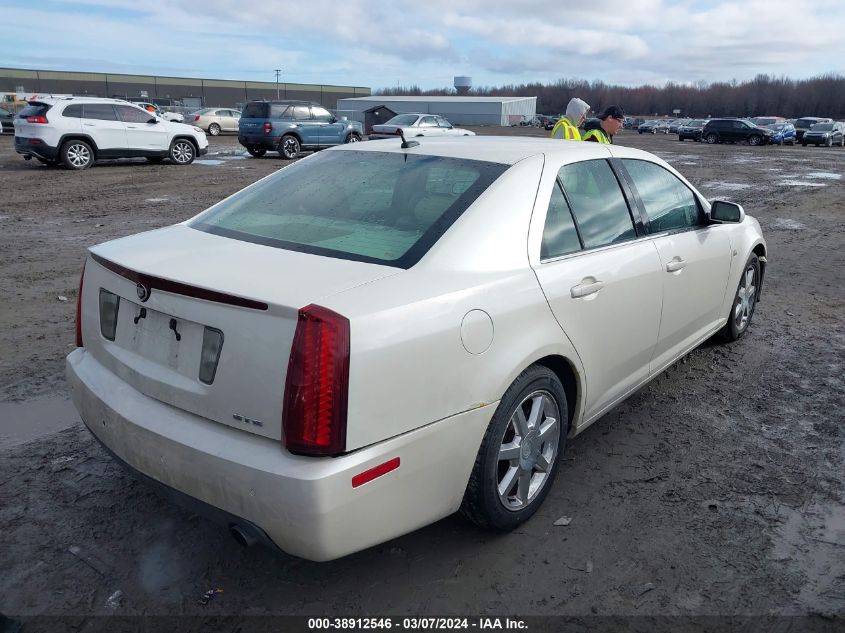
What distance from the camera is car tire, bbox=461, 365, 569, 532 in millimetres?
2633

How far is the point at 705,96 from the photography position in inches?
5399

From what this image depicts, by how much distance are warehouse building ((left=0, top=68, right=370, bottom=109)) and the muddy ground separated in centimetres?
7482

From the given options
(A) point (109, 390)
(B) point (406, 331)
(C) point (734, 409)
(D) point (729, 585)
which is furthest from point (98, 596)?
(C) point (734, 409)

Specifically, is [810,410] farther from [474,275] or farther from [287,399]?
[287,399]

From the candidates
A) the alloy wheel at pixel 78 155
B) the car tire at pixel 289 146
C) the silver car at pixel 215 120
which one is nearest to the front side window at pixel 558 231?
the alloy wheel at pixel 78 155

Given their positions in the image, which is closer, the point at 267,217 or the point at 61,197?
the point at 267,217

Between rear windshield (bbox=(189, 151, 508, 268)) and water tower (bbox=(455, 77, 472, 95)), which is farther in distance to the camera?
water tower (bbox=(455, 77, 472, 95))

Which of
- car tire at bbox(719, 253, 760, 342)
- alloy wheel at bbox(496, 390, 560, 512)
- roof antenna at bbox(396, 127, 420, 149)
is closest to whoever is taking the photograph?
alloy wheel at bbox(496, 390, 560, 512)

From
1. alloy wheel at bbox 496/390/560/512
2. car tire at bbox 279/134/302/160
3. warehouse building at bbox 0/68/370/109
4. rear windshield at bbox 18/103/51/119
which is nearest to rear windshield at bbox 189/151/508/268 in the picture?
alloy wheel at bbox 496/390/560/512

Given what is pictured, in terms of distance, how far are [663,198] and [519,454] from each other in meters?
2.05

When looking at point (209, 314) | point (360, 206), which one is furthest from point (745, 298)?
point (209, 314)

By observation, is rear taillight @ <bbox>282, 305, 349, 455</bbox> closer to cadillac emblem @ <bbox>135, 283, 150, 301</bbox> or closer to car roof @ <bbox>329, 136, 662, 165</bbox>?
cadillac emblem @ <bbox>135, 283, 150, 301</bbox>

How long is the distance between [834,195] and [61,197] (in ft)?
52.0

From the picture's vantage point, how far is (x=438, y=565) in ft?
8.90
